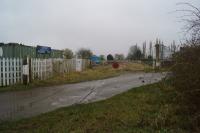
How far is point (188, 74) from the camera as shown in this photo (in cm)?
768

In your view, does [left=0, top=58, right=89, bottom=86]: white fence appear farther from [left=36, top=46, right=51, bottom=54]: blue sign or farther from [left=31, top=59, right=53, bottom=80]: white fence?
[left=36, top=46, right=51, bottom=54]: blue sign

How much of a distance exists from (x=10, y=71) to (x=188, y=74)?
1558cm

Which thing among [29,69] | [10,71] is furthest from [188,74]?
[29,69]

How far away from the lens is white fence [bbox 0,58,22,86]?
67.1 feet

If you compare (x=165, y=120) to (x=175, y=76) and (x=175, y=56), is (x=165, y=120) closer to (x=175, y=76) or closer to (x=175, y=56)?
(x=175, y=76)

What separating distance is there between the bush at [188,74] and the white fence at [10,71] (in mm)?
14485

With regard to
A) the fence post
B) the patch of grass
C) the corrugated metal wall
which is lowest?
the patch of grass

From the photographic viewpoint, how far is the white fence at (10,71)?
20.5 m

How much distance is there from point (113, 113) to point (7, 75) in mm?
12946

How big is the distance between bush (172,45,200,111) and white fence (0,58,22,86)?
14485 millimetres

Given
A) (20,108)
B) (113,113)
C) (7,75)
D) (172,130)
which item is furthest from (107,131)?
(7,75)

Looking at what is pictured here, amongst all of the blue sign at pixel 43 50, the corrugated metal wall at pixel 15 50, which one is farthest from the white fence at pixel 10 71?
the blue sign at pixel 43 50

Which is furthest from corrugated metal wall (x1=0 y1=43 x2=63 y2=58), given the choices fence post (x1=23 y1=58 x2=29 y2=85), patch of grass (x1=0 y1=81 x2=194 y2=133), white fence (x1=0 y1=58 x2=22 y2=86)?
patch of grass (x1=0 y1=81 x2=194 y2=133)

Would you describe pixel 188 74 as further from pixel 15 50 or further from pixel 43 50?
pixel 43 50
